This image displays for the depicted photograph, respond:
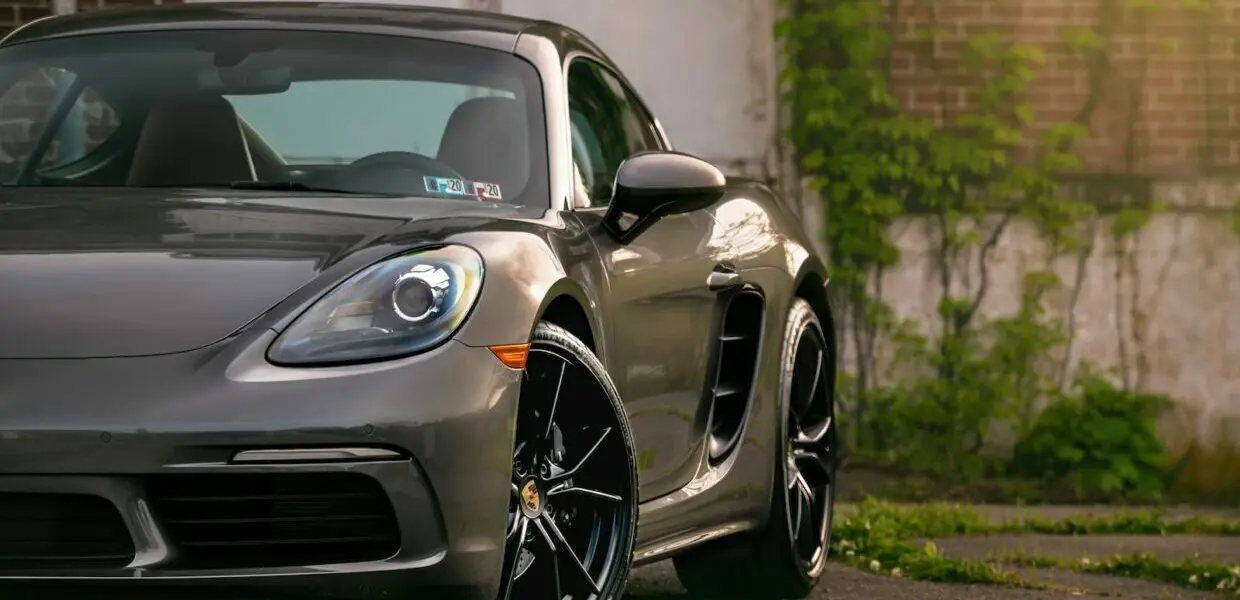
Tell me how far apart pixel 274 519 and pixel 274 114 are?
1.55 metres

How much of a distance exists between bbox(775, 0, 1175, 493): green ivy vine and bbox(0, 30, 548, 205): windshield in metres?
5.19

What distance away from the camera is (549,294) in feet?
13.2

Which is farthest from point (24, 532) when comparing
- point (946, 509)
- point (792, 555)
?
point (946, 509)

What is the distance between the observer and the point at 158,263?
3717 mm

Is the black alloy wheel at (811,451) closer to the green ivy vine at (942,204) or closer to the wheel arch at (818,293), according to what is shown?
the wheel arch at (818,293)

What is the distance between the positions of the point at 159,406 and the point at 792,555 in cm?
270

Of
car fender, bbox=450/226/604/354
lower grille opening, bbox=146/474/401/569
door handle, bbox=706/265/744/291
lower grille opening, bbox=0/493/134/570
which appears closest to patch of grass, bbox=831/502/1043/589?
door handle, bbox=706/265/744/291

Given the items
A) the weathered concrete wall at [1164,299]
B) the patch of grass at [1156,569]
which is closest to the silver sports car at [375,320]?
the patch of grass at [1156,569]

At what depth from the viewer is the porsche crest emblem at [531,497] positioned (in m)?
3.96

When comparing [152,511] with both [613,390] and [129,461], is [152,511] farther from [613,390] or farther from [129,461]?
[613,390]

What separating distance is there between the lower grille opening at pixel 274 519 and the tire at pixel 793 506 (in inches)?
72.4

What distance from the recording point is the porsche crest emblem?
3.96 meters

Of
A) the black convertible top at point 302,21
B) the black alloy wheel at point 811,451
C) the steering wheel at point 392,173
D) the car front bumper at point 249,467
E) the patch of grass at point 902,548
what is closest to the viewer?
the car front bumper at point 249,467

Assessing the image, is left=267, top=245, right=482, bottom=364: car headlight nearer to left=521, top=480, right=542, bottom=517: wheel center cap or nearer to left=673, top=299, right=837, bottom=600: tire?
left=521, top=480, right=542, bottom=517: wheel center cap
